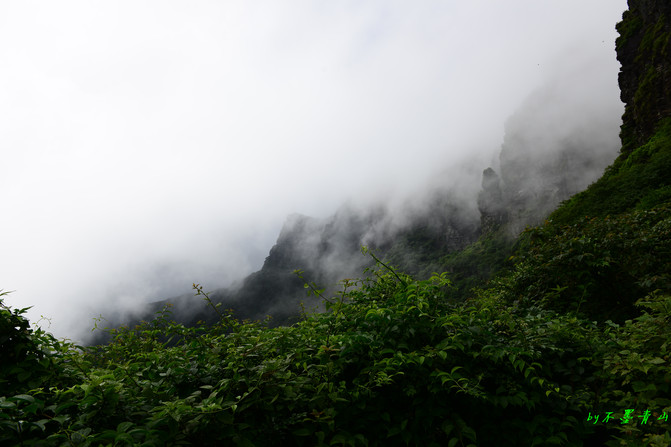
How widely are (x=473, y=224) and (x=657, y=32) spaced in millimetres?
108583

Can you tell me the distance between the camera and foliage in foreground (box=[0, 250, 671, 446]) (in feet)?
7.09

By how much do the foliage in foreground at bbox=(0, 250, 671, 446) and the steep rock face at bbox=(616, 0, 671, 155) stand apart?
2783 centimetres

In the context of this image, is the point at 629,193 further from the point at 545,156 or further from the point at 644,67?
the point at 545,156

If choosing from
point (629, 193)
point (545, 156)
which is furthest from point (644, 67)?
point (545, 156)

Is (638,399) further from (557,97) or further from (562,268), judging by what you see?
(557,97)

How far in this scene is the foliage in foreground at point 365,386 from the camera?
216cm

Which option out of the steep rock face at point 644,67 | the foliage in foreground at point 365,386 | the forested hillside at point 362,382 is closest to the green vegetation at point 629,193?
the steep rock face at point 644,67

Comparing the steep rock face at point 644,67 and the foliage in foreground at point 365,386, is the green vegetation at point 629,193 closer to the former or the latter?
the steep rock face at point 644,67

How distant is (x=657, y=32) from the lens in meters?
23.8

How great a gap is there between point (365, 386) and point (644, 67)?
34.5 meters

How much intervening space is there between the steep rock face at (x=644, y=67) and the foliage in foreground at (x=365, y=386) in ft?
91.3

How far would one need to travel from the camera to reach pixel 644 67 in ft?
80.9

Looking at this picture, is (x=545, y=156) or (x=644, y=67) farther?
(x=545, y=156)

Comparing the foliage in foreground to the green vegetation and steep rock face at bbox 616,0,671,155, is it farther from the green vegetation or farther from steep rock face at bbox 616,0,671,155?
steep rock face at bbox 616,0,671,155
